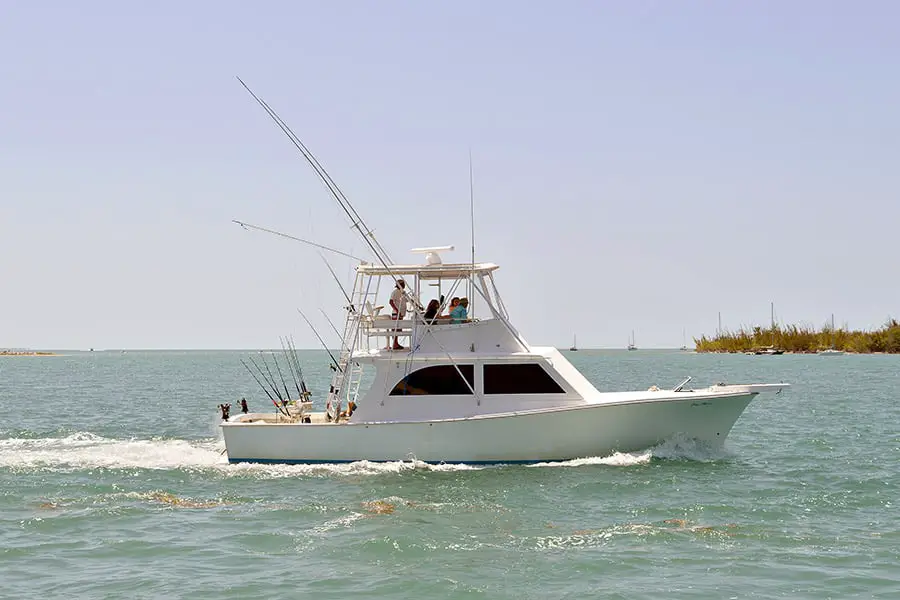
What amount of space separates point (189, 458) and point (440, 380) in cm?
569

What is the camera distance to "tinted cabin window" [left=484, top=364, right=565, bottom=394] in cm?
1709

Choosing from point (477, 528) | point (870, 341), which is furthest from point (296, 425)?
point (870, 341)

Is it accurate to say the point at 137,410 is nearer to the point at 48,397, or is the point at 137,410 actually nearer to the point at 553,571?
the point at 48,397

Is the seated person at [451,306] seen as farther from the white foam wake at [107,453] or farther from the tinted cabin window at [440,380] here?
the white foam wake at [107,453]

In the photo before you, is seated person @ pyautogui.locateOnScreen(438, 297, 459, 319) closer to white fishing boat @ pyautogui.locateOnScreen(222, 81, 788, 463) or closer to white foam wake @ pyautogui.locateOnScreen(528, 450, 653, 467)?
white fishing boat @ pyautogui.locateOnScreen(222, 81, 788, 463)

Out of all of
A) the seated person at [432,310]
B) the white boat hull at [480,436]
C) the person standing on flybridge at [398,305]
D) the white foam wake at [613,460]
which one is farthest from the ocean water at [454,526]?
the seated person at [432,310]

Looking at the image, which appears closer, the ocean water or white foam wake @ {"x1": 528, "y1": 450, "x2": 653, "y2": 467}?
the ocean water

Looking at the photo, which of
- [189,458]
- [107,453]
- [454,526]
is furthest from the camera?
[107,453]

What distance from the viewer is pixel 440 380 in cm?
1714

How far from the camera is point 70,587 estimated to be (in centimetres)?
1069

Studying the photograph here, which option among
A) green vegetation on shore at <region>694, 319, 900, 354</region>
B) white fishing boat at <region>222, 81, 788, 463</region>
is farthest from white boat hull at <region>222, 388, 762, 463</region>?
green vegetation on shore at <region>694, 319, 900, 354</region>

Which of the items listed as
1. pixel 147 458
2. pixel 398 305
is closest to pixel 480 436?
pixel 398 305

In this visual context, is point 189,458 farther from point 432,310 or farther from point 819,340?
point 819,340

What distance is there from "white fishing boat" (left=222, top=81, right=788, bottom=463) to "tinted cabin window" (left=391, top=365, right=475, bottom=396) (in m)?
0.02
